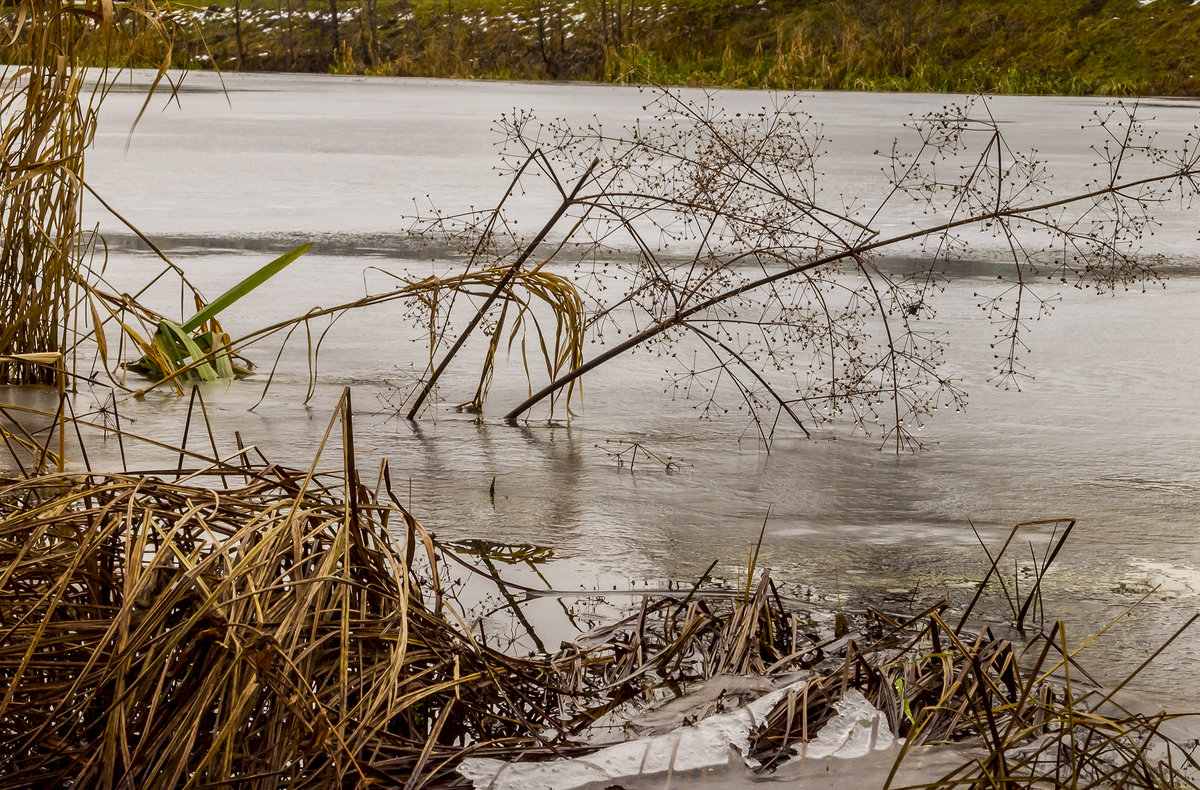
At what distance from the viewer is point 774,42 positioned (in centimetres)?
3306

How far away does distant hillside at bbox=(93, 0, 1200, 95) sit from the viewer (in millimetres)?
24141

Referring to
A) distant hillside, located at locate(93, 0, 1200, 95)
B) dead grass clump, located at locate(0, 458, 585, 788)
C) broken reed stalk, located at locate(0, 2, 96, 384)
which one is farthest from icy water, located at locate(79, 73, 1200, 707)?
distant hillside, located at locate(93, 0, 1200, 95)

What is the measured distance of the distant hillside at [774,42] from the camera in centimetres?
2414

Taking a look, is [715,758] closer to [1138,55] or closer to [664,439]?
[664,439]

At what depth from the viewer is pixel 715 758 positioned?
1.76 metres

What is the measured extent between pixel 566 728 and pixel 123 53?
6.94ft

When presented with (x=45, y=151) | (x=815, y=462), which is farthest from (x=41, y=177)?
(x=815, y=462)

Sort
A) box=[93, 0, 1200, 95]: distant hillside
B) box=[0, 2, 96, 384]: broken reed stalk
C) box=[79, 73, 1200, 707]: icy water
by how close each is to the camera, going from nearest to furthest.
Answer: box=[79, 73, 1200, 707]: icy water → box=[0, 2, 96, 384]: broken reed stalk → box=[93, 0, 1200, 95]: distant hillside

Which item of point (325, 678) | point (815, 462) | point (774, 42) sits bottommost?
point (815, 462)

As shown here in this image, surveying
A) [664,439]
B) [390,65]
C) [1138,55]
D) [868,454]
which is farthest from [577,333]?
[390,65]

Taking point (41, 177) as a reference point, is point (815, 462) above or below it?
below

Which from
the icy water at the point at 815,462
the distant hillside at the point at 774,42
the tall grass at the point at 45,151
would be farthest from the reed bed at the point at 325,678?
the distant hillside at the point at 774,42

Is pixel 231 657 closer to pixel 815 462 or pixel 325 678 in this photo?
pixel 325 678

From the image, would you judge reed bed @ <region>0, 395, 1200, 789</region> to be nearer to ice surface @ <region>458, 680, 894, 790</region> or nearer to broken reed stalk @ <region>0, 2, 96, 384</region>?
ice surface @ <region>458, 680, 894, 790</region>
